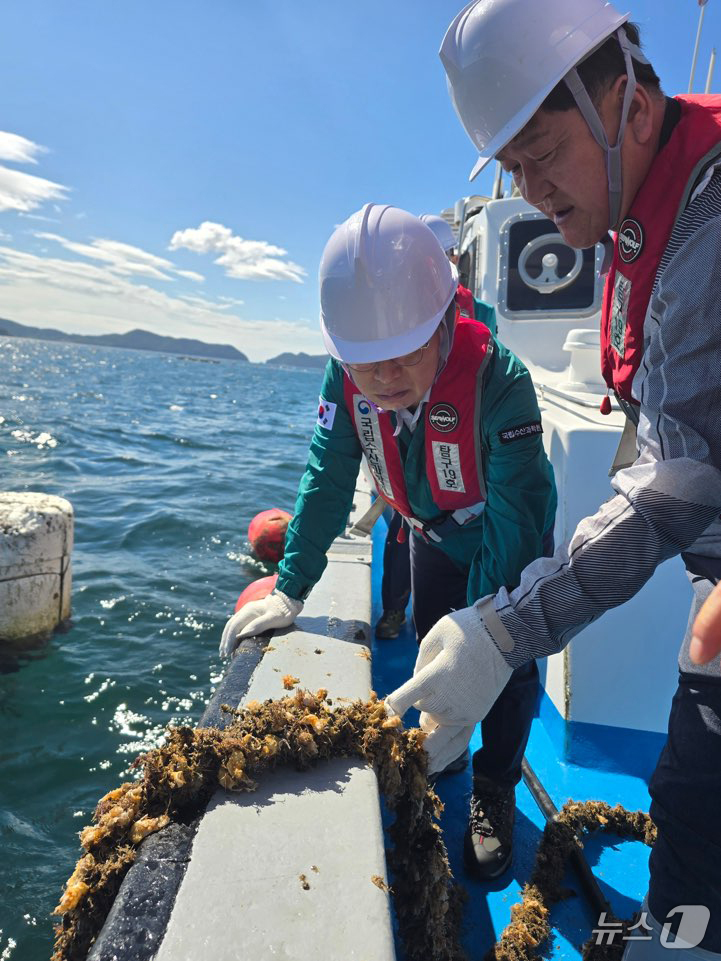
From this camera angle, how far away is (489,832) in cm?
221

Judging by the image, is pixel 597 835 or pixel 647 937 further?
pixel 597 835

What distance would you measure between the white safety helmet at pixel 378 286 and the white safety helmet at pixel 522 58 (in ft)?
1.79

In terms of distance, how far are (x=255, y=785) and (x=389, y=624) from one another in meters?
2.45

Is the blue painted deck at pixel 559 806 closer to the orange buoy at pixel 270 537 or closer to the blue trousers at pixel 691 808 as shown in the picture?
the blue trousers at pixel 691 808

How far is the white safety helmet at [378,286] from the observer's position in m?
1.90

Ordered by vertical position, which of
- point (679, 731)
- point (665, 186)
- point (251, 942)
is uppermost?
point (665, 186)

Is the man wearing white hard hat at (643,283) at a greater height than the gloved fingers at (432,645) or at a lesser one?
greater

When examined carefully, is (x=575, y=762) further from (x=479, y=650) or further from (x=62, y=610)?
(x=62, y=610)

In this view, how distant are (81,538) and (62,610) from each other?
9.38 feet

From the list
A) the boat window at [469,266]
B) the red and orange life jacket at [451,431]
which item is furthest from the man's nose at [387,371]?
the boat window at [469,266]

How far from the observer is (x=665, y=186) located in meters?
1.14

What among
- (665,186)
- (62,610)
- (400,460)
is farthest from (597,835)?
(62,610)

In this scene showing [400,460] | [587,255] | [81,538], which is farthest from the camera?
[81,538]

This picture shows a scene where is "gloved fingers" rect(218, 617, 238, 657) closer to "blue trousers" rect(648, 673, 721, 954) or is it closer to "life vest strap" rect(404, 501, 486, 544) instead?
"life vest strap" rect(404, 501, 486, 544)
